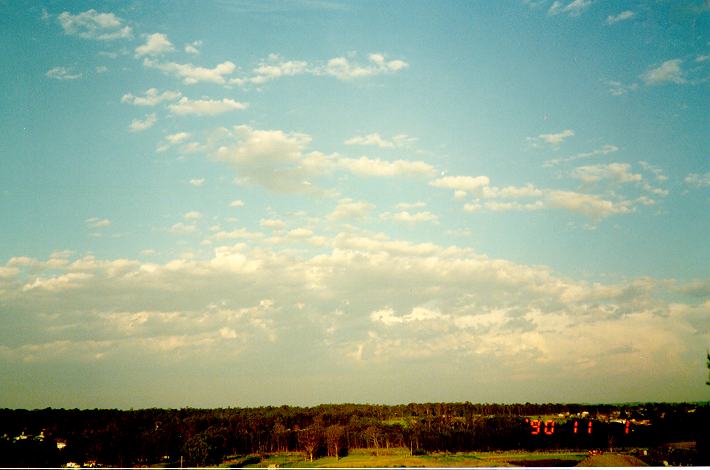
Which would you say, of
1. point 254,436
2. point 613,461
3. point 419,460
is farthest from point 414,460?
point 254,436

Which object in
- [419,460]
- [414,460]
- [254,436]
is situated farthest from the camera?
[254,436]

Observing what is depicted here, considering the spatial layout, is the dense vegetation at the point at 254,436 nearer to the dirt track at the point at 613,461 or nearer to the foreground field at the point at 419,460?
the foreground field at the point at 419,460

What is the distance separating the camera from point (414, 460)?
60.5 metres

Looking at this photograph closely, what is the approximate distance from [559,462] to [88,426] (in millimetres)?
57609

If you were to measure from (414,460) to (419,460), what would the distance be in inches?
42.6

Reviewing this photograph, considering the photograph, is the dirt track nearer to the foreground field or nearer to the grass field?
the foreground field

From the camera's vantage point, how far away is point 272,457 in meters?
69.3

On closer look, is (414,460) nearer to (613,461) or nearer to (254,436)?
(613,461)

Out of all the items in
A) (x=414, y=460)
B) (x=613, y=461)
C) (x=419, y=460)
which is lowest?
(x=419, y=460)

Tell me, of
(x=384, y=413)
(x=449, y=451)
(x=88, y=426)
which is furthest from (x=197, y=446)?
(x=384, y=413)

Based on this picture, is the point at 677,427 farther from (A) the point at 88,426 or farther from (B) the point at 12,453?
(A) the point at 88,426

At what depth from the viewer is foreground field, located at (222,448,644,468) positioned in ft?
180

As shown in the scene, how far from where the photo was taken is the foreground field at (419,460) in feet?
180

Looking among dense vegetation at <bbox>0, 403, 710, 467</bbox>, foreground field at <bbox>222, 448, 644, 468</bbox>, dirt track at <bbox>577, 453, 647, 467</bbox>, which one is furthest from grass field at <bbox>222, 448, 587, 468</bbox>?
dirt track at <bbox>577, 453, 647, 467</bbox>
